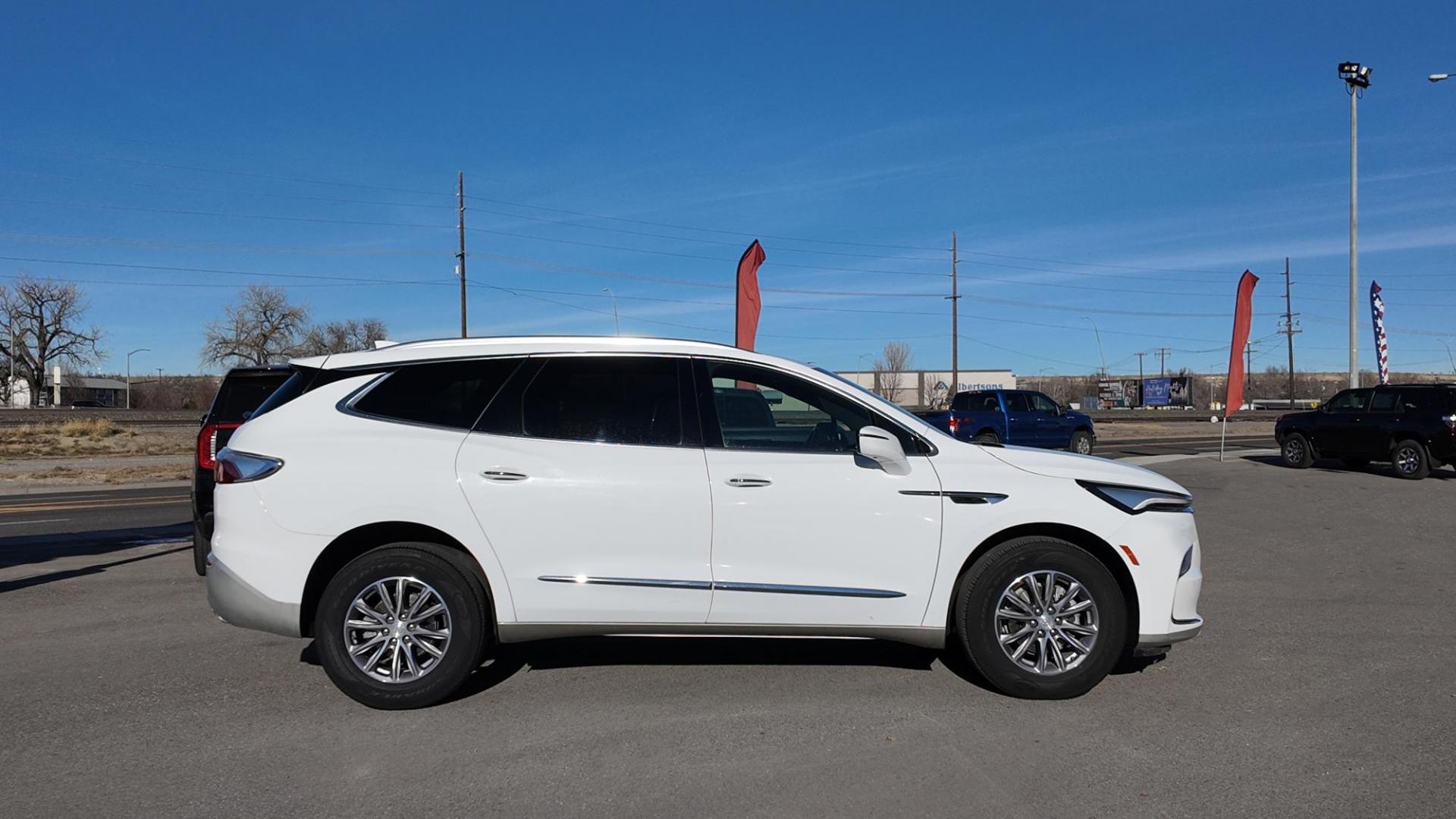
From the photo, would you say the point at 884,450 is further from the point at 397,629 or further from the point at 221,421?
the point at 221,421

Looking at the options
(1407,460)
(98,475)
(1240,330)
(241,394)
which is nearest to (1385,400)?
(1407,460)

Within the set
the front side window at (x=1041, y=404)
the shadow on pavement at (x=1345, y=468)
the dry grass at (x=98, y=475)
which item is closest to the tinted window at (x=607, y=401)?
the shadow on pavement at (x=1345, y=468)

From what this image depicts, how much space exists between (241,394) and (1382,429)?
1839cm

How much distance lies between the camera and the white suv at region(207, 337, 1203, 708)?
4758 mm

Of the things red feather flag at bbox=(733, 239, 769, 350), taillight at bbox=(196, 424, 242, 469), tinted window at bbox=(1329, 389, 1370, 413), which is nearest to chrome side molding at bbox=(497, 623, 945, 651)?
taillight at bbox=(196, 424, 242, 469)

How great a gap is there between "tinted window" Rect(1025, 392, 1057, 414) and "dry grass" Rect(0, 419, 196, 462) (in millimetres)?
26465

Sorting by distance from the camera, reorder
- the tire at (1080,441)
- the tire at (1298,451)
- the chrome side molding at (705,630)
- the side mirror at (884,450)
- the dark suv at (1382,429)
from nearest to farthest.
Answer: the side mirror at (884,450), the chrome side molding at (705,630), the dark suv at (1382,429), the tire at (1298,451), the tire at (1080,441)

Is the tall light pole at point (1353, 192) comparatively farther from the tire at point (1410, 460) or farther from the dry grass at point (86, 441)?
the dry grass at point (86, 441)

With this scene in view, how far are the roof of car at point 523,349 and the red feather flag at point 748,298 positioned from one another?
39.3 ft

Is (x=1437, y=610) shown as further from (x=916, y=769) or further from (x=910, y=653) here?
(x=916, y=769)

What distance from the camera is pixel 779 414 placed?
509 centimetres

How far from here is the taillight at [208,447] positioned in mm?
7641

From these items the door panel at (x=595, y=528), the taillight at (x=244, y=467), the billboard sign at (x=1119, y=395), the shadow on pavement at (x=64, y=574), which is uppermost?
the billboard sign at (x=1119, y=395)

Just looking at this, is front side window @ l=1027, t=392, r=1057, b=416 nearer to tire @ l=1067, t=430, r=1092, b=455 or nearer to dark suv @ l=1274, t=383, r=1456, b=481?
tire @ l=1067, t=430, r=1092, b=455
